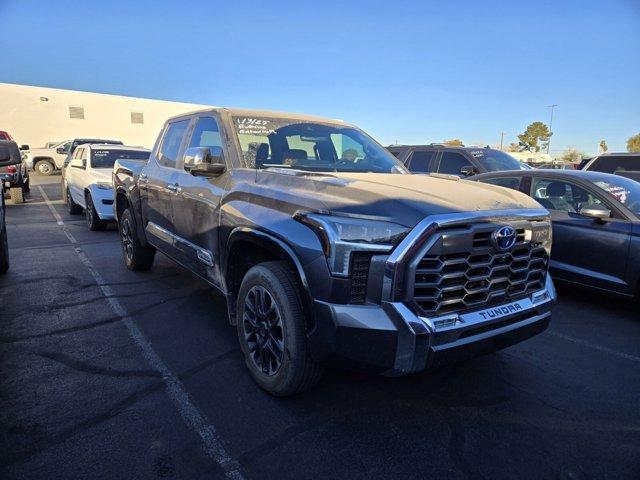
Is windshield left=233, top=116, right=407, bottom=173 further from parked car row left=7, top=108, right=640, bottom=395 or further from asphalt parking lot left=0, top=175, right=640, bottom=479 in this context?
→ asphalt parking lot left=0, top=175, right=640, bottom=479

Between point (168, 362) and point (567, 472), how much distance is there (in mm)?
2763

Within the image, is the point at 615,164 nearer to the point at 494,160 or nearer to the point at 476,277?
the point at 494,160

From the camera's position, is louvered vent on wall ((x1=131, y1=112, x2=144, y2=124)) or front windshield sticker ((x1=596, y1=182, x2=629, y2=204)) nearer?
front windshield sticker ((x1=596, y1=182, x2=629, y2=204))

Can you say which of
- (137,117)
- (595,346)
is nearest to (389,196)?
(595,346)

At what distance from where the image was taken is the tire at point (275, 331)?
266cm

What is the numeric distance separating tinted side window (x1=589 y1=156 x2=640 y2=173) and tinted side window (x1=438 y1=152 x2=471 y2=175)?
2.91 metres

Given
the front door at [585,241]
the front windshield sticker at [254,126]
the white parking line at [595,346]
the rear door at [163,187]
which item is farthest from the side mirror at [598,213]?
the rear door at [163,187]

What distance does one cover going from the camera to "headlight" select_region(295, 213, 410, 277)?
234 centimetres

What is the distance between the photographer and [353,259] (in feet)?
7.70

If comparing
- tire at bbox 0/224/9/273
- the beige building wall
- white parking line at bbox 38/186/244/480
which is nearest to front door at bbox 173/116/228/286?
white parking line at bbox 38/186/244/480

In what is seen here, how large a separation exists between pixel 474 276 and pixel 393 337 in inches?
25.2

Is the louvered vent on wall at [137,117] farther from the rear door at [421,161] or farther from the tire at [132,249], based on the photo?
the tire at [132,249]

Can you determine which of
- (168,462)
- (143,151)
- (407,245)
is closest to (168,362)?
(168,462)

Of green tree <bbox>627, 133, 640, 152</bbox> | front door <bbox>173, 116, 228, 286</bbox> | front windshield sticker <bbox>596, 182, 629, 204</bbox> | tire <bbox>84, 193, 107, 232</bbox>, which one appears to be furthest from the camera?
green tree <bbox>627, 133, 640, 152</bbox>
